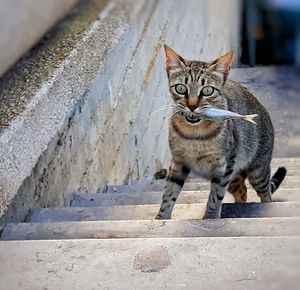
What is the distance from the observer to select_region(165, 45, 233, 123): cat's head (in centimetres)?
236

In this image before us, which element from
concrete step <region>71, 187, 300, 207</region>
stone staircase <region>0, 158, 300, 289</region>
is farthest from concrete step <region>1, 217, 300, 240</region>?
concrete step <region>71, 187, 300, 207</region>

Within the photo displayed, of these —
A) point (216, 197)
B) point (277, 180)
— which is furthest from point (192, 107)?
point (277, 180)

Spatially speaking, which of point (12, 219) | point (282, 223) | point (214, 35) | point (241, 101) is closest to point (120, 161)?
point (214, 35)

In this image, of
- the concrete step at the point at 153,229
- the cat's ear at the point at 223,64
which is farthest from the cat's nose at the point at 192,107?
the concrete step at the point at 153,229

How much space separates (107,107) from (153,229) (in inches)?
55.7

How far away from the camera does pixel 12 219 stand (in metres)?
2.32

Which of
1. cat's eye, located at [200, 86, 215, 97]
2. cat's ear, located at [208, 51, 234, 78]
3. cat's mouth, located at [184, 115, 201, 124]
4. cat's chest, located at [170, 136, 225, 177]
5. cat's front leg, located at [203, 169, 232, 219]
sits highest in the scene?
cat's ear, located at [208, 51, 234, 78]

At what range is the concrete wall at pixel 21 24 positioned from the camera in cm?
276

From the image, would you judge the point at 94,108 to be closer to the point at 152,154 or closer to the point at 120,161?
the point at 120,161

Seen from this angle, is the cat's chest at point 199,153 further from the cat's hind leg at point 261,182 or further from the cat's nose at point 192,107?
the cat's hind leg at point 261,182

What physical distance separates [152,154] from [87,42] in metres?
1.08

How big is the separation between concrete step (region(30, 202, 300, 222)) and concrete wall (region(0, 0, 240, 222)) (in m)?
0.09

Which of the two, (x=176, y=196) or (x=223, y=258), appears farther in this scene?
(x=176, y=196)

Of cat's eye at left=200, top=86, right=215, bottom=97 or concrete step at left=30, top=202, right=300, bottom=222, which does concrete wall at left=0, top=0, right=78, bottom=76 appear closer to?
concrete step at left=30, top=202, right=300, bottom=222
